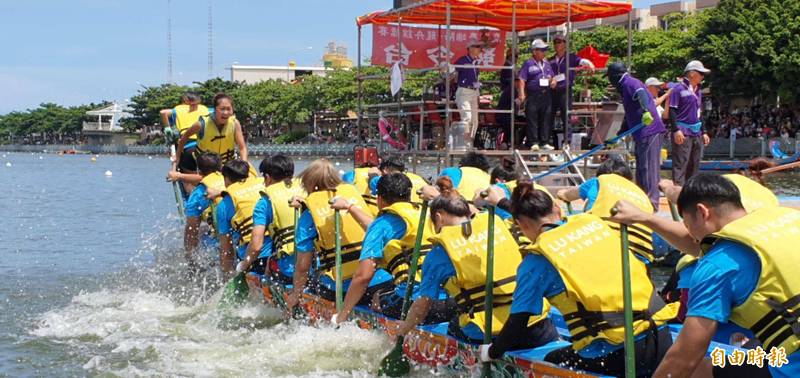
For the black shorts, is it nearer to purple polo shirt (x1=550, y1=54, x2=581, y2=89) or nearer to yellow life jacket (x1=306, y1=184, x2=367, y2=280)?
purple polo shirt (x1=550, y1=54, x2=581, y2=89)

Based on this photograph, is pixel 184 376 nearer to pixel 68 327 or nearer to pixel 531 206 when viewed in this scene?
pixel 68 327

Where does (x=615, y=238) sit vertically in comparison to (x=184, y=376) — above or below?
above

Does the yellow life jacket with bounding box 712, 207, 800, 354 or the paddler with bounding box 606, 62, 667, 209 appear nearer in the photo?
the yellow life jacket with bounding box 712, 207, 800, 354

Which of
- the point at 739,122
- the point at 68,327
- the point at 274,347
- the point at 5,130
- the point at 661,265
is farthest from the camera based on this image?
the point at 5,130

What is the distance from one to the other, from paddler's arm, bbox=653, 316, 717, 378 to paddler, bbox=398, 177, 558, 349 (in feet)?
5.02

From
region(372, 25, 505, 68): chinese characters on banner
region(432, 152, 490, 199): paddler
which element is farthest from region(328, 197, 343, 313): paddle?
region(372, 25, 505, 68): chinese characters on banner

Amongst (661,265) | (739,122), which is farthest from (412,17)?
(739,122)

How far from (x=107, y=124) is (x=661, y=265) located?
13266 cm

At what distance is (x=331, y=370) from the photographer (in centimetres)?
714

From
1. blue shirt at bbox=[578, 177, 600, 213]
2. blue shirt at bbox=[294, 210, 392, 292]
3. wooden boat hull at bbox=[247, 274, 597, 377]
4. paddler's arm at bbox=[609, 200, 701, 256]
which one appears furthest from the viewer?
blue shirt at bbox=[294, 210, 392, 292]

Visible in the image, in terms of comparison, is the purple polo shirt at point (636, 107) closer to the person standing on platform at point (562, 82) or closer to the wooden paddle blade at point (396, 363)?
the person standing on platform at point (562, 82)

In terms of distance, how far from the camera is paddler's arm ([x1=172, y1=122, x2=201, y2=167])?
1189 cm

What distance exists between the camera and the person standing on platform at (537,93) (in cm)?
1262

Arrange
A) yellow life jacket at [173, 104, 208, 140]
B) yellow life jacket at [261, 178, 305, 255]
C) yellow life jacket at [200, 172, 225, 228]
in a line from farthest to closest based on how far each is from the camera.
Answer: yellow life jacket at [173, 104, 208, 140] < yellow life jacket at [200, 172, 225, 228] < yellow life jacket at [261, 178, 305, 255]
